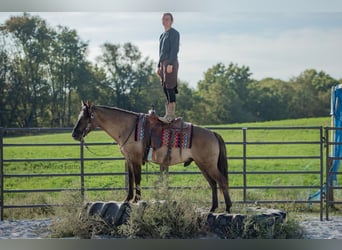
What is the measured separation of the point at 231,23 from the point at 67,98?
14.3 ft

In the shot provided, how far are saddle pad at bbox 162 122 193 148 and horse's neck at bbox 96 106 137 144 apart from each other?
402mm

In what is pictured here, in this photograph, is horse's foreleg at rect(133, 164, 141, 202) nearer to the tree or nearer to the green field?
the green field

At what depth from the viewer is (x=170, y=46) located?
610 centimetres

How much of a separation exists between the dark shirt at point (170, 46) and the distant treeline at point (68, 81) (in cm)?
619

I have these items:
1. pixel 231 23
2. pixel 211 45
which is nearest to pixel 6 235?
pixel 211 45

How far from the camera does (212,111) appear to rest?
15.0m

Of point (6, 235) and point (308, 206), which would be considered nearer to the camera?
point (6, 235)

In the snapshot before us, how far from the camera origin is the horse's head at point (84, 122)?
6.09 metres

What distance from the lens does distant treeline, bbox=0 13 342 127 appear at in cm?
1277

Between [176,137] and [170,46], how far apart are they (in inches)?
40.9

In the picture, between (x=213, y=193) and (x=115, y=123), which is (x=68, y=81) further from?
(x=213, y=193)

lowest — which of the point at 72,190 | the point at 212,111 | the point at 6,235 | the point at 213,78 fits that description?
the point at 6,235

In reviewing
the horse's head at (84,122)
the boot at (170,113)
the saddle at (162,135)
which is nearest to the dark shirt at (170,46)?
the boot at (170,113)

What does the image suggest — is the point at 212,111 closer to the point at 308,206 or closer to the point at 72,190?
the point at 308,206
